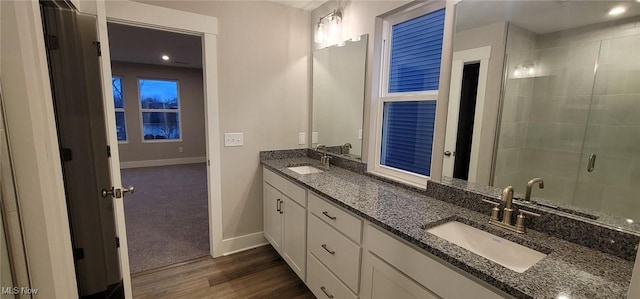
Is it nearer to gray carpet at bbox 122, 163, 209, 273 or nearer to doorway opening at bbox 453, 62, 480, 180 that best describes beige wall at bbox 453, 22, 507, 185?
doorway opening at bbox 453, 62, 480, 180

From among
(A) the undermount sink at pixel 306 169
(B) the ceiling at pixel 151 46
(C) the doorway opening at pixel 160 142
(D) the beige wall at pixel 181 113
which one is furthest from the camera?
(D) the beige wall at pixel 181 113

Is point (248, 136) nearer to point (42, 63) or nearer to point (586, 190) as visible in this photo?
point (42, 63)

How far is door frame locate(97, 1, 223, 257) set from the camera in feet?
6.45

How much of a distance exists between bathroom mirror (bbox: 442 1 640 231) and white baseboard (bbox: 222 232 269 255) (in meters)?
1.97

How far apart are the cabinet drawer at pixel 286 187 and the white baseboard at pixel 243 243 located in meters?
0.63

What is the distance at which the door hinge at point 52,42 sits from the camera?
1.48 metres

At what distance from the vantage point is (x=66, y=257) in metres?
0.92

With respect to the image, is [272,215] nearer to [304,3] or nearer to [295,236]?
[295,236]

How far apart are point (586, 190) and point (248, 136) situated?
238 cm

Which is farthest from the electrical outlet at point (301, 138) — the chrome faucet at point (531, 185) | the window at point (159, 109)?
the window at point (159, 109)

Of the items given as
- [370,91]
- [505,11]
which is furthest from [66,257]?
[505,11]

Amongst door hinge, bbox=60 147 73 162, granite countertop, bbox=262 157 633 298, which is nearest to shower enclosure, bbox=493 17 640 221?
granite countertop, bbox=262 157 633 298

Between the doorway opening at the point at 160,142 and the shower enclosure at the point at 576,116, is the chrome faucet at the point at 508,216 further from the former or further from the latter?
the doorway opening at the point at 160,142

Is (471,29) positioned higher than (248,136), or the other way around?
(471,29)
